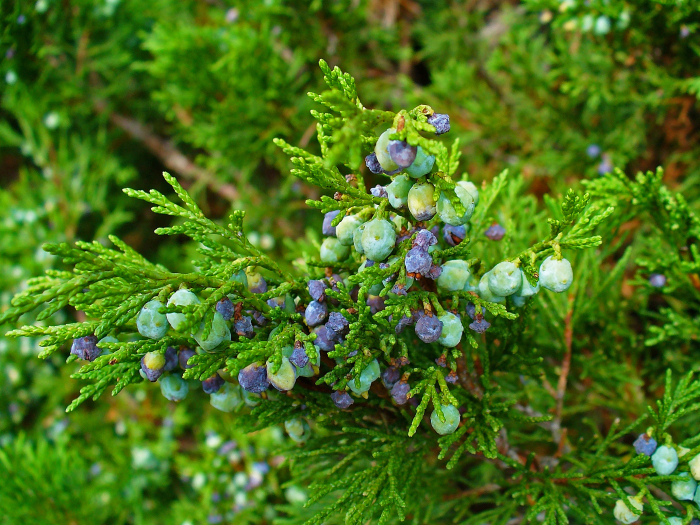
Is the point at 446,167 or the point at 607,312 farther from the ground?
the point at 446,167

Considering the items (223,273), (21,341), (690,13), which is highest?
(690,13)

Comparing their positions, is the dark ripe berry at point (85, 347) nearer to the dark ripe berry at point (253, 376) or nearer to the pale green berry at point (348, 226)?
the dark ripe berry at point (253, 376)

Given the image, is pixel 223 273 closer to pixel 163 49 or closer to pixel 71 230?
pixel 163 49

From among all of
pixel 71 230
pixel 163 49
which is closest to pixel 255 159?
pixel 163 49

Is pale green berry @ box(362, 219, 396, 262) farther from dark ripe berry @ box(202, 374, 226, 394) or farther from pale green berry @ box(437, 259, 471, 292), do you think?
dark ripe berry @ box(202, 374, 226, 394)

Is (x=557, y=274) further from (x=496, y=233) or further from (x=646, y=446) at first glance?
(x=646, y=446)

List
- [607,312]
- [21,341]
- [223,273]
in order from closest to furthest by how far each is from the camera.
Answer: [223,273] < [607,312] < [21,341]

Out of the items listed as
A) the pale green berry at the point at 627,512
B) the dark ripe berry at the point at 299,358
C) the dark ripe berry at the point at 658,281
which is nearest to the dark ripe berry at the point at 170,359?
the dark ripe berry at the point at 299,358
